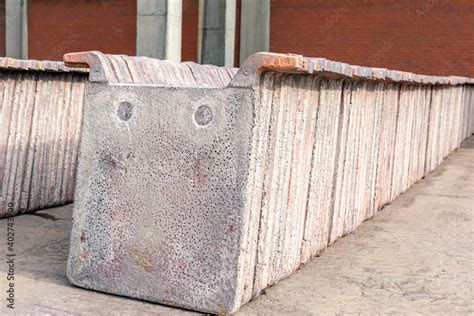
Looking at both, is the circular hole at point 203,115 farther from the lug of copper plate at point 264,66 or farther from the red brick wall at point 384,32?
the red brick wall at point 384,32

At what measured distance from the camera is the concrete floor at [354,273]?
158 inches

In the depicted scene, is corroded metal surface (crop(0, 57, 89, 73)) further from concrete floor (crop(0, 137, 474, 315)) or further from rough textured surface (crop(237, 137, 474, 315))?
rough textured surface (crop(237, 137, 474, 315))

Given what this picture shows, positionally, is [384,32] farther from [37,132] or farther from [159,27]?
[37,132]

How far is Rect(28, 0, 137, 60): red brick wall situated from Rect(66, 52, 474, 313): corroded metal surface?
49.1 ft

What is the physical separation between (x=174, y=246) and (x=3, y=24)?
19.7 m

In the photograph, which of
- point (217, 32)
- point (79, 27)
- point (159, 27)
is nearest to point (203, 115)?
point (159, 27)

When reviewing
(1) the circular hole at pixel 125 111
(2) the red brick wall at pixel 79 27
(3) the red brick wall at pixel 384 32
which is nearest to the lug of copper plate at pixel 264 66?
(1) the circular hole at pixel 125 111

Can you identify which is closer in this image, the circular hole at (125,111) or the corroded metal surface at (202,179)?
the corroded metal surface at (202,179)

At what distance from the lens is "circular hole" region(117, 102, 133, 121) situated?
4242 millimetres

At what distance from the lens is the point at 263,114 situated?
3.87 m

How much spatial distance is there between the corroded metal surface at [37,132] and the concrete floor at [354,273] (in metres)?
0.26

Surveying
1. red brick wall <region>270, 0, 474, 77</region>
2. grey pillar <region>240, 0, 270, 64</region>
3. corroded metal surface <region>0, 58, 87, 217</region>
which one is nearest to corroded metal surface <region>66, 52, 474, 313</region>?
corroded metal surface <region>0, 58, 87, 217</region>

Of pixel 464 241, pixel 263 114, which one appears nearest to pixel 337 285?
pixel 263 114

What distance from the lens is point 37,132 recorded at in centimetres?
675
